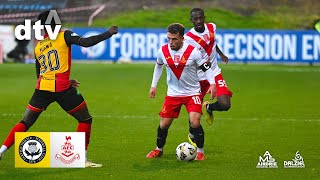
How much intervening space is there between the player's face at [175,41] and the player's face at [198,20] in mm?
1509

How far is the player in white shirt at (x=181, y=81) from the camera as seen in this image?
14.7 metres

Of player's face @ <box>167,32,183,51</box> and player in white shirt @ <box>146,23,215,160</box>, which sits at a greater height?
player's face @ <box>167,32,183,51</box>

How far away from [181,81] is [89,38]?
219 cm

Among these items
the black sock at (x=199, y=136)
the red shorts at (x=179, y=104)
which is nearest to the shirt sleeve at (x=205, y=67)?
the red shorts at (x=179, y=104)

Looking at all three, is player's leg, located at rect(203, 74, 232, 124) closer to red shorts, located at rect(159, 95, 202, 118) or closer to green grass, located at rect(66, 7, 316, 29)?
red shorts, located at rect(159, 95, 202, 118)

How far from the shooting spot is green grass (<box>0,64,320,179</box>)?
13430 mm

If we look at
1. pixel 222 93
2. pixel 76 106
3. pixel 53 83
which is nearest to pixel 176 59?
pixel 222 93

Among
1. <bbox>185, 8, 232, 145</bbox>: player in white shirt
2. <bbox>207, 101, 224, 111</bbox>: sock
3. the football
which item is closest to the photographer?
the football

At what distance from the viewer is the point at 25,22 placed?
147 feet

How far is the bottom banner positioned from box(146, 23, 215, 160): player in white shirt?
1758 millimetres

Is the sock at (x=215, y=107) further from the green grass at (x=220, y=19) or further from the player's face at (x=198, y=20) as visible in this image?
the green grass at (x=220, y=19)

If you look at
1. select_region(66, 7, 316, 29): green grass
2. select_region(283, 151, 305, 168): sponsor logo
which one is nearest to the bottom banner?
select_region(283, 151, 305, 168): sponsor logo

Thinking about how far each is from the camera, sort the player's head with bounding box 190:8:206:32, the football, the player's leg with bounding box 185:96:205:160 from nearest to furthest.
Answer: the football < the player's leg with bounding box 185:96:205:160 < the player's head with bounding box 190:8:206:32

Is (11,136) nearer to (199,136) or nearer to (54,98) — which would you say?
(54,98)
